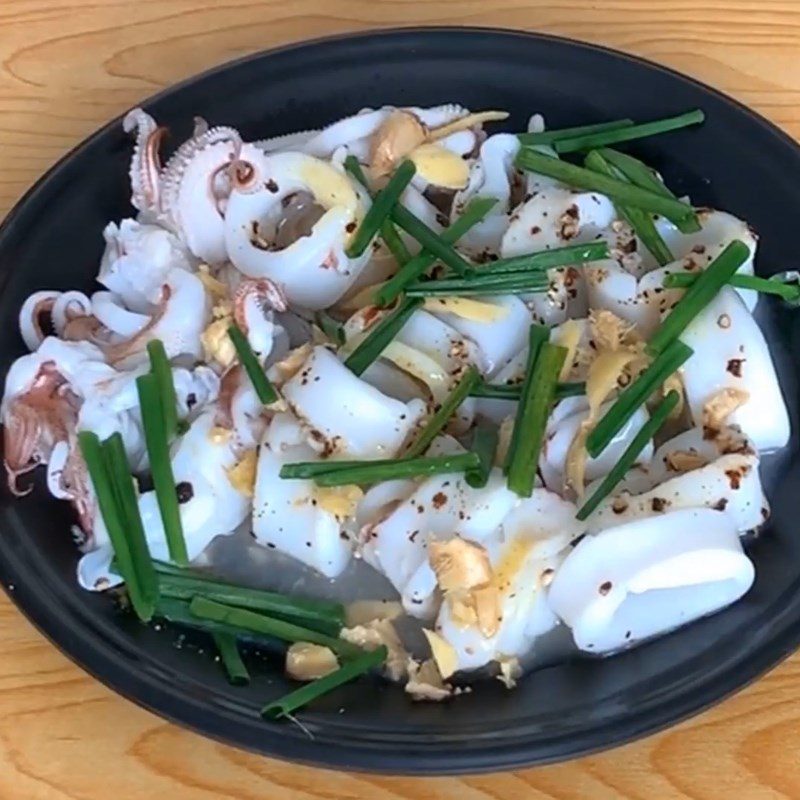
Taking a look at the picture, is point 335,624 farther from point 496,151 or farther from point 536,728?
point 496,151

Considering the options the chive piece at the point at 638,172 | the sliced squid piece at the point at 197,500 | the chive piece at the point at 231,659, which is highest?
the chive piece at the point at 638,172

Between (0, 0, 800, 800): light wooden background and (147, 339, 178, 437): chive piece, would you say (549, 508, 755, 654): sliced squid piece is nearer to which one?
(0, 0, 800, 800): light wooden background

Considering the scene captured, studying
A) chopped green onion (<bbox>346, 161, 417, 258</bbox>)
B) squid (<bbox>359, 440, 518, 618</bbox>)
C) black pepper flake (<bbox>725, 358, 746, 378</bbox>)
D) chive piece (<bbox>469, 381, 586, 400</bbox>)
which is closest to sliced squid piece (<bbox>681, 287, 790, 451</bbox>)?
black pepper flake (<bbox>725, 358, 746, 378</bbox>)

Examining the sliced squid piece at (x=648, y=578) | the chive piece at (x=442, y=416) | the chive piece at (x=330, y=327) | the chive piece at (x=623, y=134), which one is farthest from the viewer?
the chive piece at (x=623, y=134)

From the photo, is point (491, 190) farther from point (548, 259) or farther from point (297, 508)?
point (297, 508)

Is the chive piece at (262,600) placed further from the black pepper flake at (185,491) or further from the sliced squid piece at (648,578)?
the sliced squid piece at (648,578)

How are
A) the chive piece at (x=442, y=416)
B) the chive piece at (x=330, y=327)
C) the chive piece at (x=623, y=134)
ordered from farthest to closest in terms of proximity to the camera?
the chive piece at (x=623, y=134), the chive piece at (x=330, y=327), the chive piece at (x=442, y=416)

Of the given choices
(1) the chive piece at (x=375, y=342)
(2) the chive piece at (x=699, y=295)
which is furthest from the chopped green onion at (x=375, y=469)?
(2) the chive piece at (x=699, y=295)
